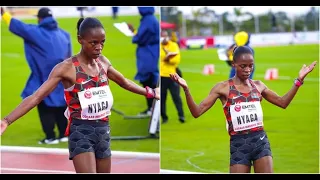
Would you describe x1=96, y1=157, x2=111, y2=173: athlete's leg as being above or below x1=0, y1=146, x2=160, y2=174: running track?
above

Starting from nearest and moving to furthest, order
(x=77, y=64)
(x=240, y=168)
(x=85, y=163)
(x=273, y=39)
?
(x=85, y=163) < (x=77, y=64) < (x=240, y=168) < (x=273, y=39)

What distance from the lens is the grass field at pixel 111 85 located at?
935 cm

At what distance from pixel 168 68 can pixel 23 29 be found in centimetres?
229

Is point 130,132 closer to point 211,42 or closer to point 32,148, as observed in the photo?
point 32,148

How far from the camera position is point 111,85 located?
32.1ft

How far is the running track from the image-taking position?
865cm

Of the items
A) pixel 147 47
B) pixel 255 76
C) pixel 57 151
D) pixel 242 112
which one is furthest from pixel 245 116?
pixel 255 76

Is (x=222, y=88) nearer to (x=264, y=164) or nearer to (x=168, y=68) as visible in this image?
(x=264, y=164)

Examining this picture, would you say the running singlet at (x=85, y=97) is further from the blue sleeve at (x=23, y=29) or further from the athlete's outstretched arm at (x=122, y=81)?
the blue sleeve at (x=23, y=29)

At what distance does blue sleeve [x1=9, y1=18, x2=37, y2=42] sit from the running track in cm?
169

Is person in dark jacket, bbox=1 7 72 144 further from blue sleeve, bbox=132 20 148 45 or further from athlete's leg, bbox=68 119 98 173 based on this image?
athlete's leg, bbox=68 119 98 173

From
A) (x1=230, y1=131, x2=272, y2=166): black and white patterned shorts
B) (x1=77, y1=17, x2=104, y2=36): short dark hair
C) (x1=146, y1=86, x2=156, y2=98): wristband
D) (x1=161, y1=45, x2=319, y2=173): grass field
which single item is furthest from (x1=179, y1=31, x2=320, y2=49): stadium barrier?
(x1=77, y1=17, x2=104, y2=36): short dark hair

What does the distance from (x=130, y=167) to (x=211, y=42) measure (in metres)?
4.48

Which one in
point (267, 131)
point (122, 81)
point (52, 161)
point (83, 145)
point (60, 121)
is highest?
A: point (122, 81)
